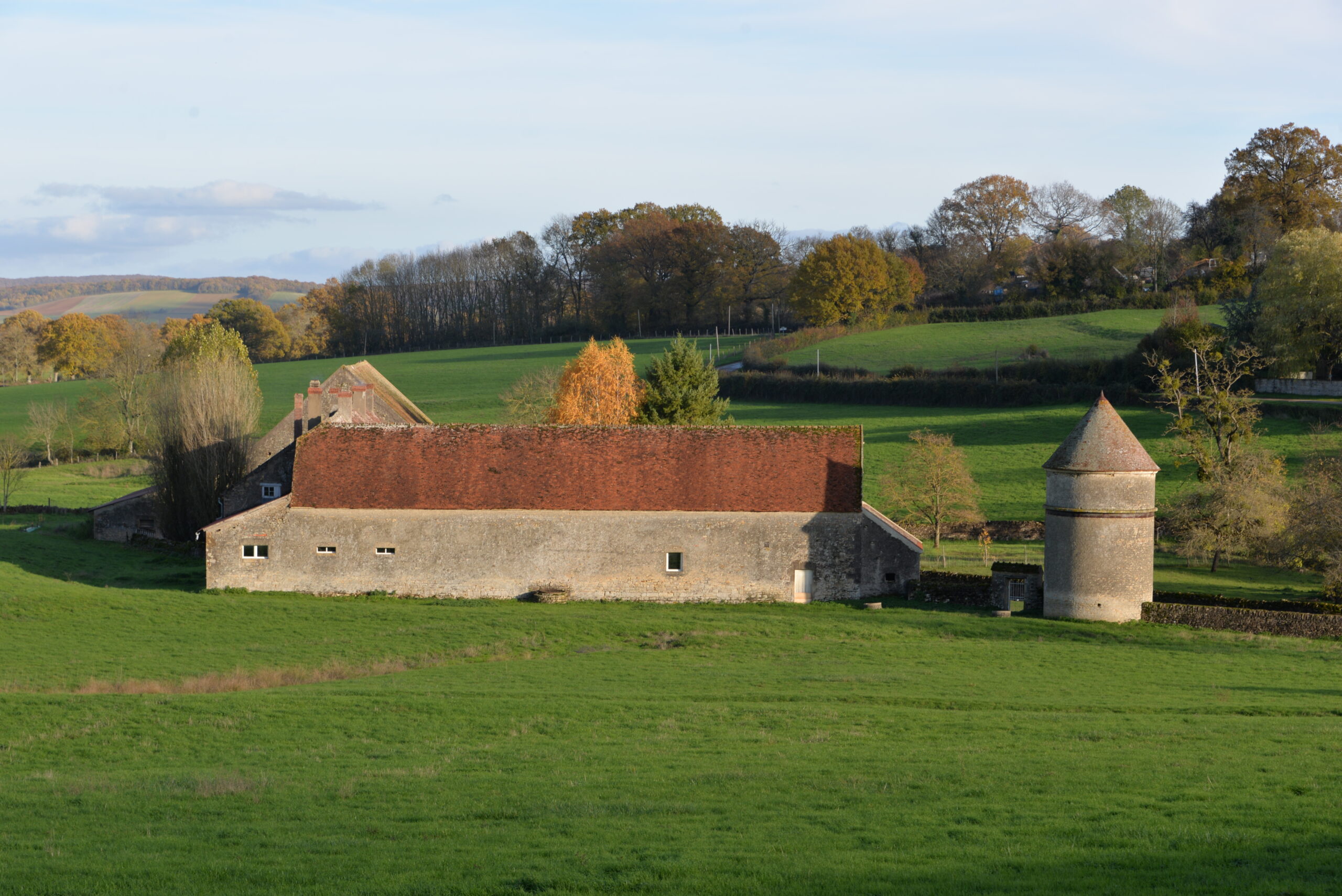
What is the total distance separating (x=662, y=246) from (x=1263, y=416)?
6316 centimetres

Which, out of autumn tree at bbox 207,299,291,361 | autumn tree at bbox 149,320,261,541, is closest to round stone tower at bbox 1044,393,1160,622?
autumn tree at bbox 149,320,261,541

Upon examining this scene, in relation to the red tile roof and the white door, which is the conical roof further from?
the white door

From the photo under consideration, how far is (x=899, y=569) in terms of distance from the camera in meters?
34.0

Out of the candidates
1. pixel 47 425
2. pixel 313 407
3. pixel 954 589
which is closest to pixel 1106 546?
pixel 954 589

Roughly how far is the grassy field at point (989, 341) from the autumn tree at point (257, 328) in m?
64.7

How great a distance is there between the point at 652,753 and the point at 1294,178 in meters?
88.4

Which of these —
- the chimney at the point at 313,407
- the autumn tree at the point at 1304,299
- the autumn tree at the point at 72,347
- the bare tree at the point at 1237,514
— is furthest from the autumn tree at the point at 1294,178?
the autumn tree at the point at 72,347

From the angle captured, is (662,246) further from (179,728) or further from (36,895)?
(36,895)

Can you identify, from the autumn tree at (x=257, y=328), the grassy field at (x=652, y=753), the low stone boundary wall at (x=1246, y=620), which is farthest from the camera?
the autumn tree at (x=257, y=328)

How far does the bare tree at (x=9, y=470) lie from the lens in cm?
5353

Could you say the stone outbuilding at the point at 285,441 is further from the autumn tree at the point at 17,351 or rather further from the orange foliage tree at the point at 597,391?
the autumn tree at the point at 17,351

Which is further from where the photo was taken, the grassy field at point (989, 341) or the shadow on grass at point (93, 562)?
the grassy field at point (989, 341)

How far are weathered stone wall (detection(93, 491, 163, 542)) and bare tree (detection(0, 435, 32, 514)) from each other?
11009 mm

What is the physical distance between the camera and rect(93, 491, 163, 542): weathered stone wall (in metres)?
44.2
